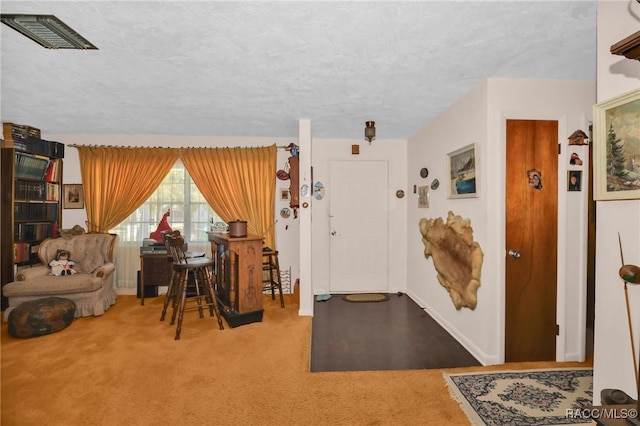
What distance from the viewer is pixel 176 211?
4.94 meters

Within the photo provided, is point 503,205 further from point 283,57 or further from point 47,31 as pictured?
point 47,31

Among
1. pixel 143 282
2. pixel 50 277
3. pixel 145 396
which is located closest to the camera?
pixel 145 396

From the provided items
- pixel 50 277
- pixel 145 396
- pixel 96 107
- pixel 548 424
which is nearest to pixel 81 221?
pixel 50 277

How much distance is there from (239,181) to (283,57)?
2.79 meters

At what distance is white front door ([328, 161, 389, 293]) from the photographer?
5.02 m

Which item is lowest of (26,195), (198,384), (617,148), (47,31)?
(198,384)

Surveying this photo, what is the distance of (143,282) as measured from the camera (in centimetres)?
439

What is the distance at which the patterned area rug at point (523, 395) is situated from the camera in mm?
2027

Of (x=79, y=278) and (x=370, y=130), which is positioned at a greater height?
(x=370, y=130)

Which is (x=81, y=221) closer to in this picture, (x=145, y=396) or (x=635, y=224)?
(x=145, y=396)

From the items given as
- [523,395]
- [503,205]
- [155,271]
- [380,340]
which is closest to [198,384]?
[380,340]

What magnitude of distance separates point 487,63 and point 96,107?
392 cm

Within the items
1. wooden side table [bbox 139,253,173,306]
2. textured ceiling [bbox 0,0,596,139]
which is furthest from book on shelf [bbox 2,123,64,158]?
wooden side table [bbox 139,253,173,306]

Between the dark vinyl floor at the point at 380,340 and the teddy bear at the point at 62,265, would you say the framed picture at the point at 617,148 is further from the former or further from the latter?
the teddy bear at the point at 62,265
